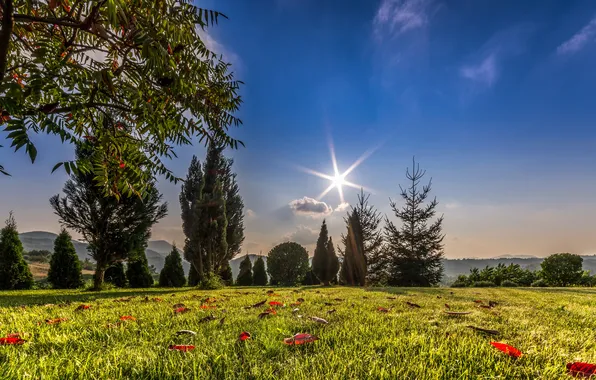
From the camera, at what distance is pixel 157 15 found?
2.46 meters

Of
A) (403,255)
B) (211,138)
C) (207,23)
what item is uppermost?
(207,23)

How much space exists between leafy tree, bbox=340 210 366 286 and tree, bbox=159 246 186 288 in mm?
13163

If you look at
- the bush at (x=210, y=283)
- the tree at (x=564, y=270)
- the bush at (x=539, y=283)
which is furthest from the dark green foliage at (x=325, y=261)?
the tree at (x=564, y=270)

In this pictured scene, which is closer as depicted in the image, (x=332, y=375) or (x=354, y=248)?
(x=332, y=375)

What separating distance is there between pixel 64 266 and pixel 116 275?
2926 millimetres

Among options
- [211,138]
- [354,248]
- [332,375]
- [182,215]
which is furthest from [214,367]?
[354,248]

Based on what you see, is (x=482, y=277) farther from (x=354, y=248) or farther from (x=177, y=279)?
(x=177, y=279)

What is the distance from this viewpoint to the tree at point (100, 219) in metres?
13.0

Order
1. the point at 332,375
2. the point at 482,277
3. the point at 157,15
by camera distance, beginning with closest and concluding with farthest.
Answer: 1. the point at 332,375
2. the point at 157,15
3. the point at 482,277

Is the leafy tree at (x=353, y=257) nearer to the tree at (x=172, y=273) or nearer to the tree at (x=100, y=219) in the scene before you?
the tree at (x=172, y=273)

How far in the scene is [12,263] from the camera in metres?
14.6

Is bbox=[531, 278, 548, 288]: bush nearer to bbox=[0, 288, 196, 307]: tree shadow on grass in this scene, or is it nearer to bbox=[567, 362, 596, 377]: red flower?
bbox=[567, 362, 596, 377]: red flower

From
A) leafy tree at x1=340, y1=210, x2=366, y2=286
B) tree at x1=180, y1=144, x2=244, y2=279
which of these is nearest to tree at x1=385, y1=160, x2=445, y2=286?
leafy tree at x1=340, y1=210, x2=366, y2=286

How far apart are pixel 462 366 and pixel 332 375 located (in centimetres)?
80
